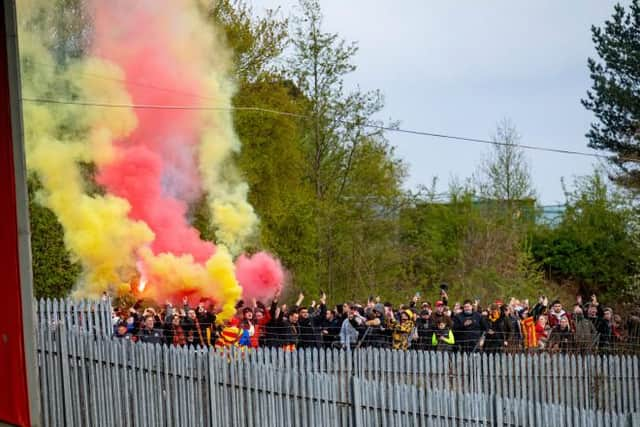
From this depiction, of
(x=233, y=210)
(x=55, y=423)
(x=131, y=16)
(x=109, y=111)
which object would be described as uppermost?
(x=131, y=16)

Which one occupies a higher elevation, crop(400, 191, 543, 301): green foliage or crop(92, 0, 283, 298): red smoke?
crop(92, 0, 283, 298): red smoke

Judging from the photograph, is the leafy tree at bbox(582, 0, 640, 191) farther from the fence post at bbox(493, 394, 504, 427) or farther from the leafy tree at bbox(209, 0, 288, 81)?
the fence post at bbox(493, 394, 504, 427)

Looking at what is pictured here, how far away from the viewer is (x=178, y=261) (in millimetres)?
24750

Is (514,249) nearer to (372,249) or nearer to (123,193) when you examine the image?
(372,249)

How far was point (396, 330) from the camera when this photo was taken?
60.8ft

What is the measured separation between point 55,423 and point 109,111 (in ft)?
46.5

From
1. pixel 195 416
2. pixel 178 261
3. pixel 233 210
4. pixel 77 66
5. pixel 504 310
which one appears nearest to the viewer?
pixel 195 416

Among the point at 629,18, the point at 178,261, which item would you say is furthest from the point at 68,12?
the point at 629,18

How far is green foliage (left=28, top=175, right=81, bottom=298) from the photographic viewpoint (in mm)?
26766

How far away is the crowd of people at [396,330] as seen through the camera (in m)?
17.3

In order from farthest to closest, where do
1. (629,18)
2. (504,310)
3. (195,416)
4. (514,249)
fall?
(629,18)
(514,249)
(504,310)
(195,416)

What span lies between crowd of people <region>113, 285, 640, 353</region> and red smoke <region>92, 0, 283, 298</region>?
6.53 metres

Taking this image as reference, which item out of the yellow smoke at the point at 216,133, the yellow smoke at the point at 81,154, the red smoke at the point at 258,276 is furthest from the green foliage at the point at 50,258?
the red smoke at the point at 258,276

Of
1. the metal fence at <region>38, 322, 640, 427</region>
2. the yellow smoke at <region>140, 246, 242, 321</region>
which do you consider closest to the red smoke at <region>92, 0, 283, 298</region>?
the yellow smoke at <region>140, 246, 242, 321</region>
